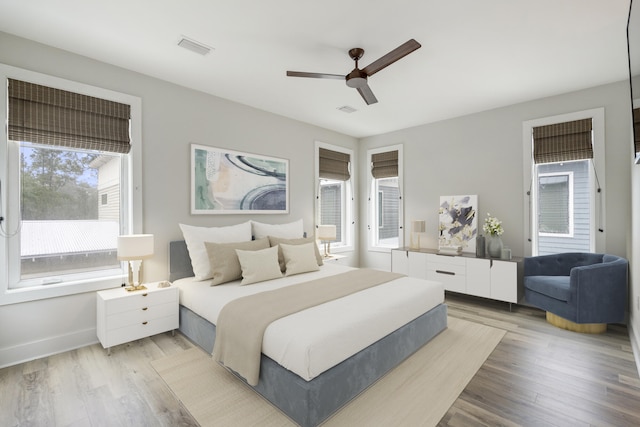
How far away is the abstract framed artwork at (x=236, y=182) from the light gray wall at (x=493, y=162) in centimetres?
202

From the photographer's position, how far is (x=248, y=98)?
154 inches

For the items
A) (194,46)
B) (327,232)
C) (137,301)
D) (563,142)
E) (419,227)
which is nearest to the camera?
(194,46)

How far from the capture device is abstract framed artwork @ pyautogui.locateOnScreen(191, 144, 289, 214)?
369 cm

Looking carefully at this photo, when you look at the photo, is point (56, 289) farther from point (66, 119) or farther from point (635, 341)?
point (635, 341)

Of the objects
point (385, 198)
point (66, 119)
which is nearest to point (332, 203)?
point (385, 198)

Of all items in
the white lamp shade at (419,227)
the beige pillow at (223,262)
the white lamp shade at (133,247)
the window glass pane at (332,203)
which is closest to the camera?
the white lamp shade at (133,247)

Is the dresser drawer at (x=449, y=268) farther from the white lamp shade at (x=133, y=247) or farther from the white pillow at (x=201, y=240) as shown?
the white lamp shade at (x=133, y=247)

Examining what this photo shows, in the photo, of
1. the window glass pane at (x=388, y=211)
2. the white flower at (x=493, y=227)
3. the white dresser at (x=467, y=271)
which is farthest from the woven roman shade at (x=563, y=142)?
the window glass pane at (x=388, y=211)

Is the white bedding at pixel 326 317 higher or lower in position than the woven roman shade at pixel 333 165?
lower

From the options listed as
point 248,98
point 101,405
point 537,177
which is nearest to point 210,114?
point 248,98

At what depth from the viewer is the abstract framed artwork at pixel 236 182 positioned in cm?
369

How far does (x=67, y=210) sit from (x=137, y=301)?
1128mm

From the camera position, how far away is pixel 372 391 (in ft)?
7.07

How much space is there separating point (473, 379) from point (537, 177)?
304 centimetres
